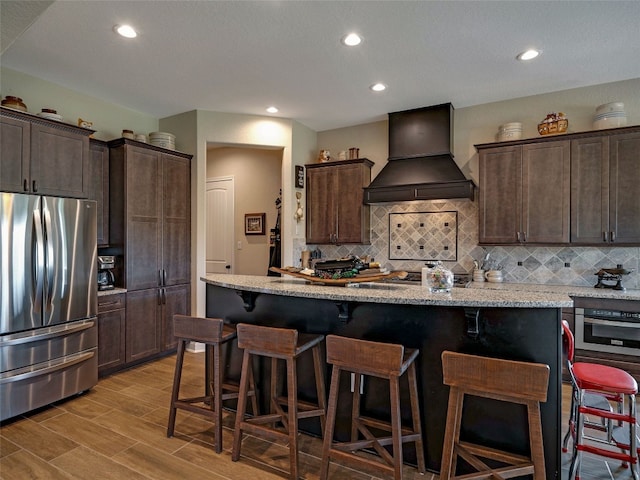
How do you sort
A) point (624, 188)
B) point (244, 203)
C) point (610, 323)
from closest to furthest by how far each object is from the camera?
point (610, 323)
point (624, 188)
point (244, 203)

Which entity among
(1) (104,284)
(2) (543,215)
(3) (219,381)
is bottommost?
(3) (219,381)

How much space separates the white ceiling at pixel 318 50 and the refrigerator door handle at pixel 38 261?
4.86 feet

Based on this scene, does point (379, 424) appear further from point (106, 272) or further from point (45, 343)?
point (106, 272)

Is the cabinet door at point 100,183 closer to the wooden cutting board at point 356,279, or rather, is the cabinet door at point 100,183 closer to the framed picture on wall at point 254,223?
the framed picture on wall at point 254,223

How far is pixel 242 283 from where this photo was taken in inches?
101

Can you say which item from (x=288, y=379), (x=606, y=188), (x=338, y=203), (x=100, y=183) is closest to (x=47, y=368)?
(x=100, y=183)

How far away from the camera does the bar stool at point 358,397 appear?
1763mm

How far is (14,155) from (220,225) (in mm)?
3286

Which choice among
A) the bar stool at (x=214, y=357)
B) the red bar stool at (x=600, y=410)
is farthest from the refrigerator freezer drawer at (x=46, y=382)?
the red bar stool at (x=600, y=410)

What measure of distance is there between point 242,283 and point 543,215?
3167 mm

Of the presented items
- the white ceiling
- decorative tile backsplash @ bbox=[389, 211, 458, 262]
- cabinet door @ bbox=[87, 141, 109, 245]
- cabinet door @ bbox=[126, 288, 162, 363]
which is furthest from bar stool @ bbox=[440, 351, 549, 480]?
cabinet door @ bbox=[87, 141, 109, 245]

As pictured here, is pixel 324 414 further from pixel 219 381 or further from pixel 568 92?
pixel 568 92

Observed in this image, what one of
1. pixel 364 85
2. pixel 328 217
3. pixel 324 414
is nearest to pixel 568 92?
pixel 364 85

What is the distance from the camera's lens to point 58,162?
3.05 metres
